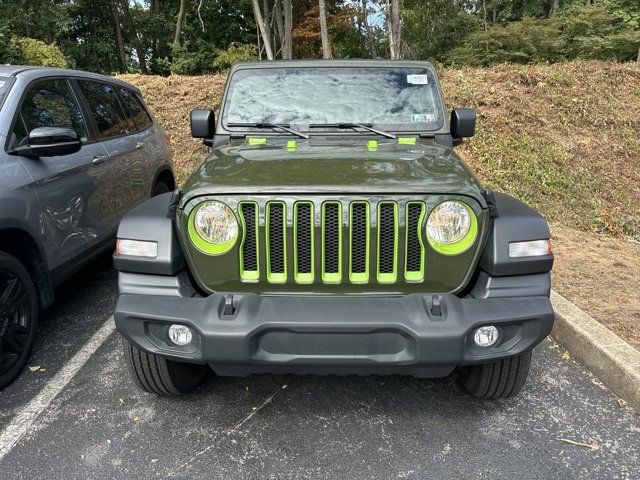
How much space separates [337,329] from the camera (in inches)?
85.0

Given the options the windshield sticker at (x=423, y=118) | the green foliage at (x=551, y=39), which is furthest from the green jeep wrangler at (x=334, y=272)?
the green foliage at (x=551, y=39)

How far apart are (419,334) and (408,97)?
6.67 feet

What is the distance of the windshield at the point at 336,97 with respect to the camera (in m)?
3.51

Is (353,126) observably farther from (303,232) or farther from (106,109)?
(106,109)

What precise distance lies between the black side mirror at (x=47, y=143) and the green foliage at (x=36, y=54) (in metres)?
13.9

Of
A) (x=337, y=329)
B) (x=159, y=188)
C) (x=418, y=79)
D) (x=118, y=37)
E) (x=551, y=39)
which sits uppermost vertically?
(x=118, y=37)

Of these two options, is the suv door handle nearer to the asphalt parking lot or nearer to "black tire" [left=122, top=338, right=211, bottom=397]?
the asphalt parking lot

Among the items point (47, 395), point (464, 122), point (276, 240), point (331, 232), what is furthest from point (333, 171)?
point (47, 395)

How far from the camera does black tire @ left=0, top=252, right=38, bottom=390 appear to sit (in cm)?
299

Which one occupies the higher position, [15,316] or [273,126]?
[273,126]

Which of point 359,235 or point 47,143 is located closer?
point 359,235

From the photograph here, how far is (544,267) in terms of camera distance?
2363 mm

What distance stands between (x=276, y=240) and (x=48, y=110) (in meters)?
2.41

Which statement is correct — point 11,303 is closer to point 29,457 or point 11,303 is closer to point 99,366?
point 99,366
